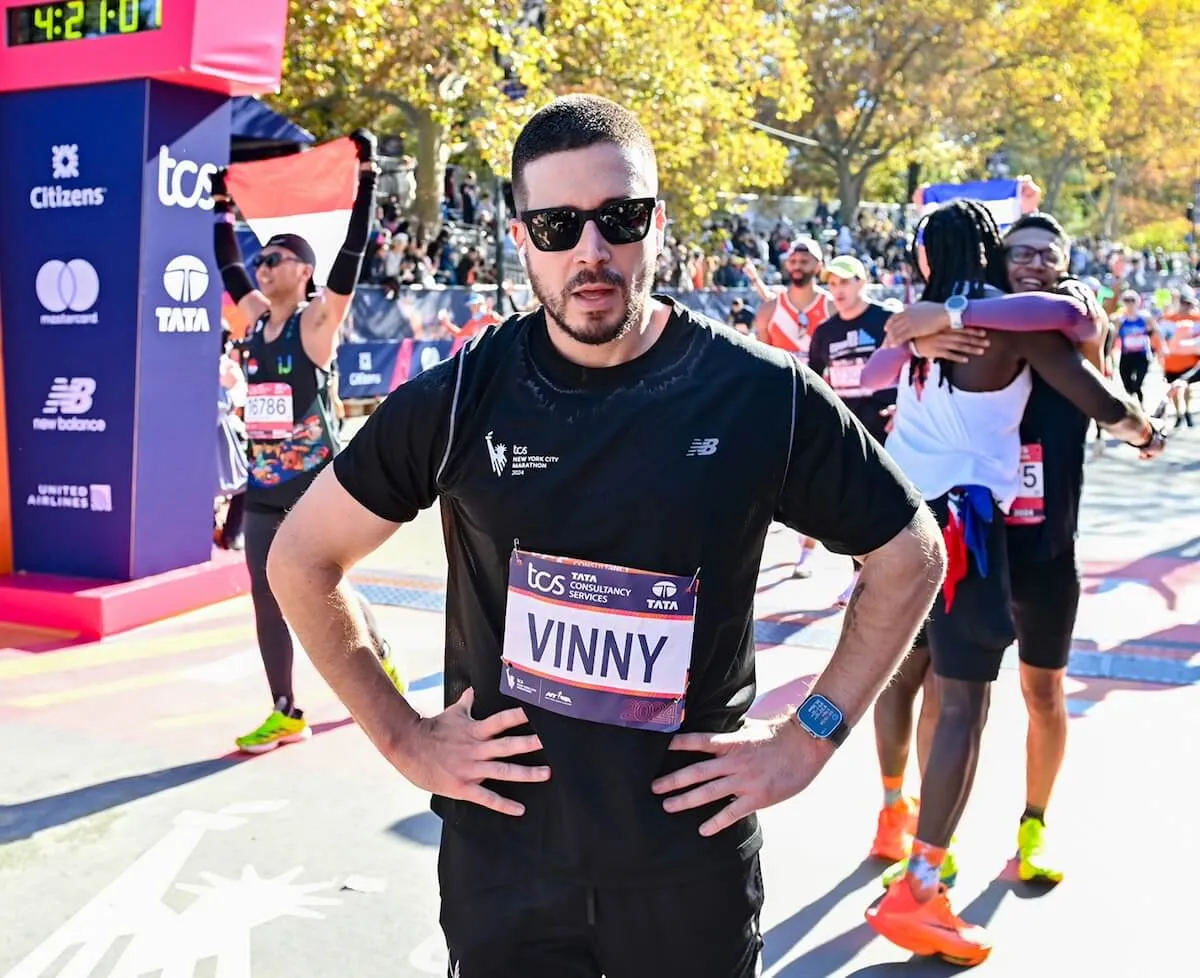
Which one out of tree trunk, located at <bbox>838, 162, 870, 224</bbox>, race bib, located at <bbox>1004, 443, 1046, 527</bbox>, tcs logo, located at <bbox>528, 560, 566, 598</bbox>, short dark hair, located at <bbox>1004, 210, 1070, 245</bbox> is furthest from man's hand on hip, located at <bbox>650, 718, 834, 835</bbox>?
tree trunk, located at <bbox>838, 162, 870, 224</bbox>

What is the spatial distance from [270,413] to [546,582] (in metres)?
3.37

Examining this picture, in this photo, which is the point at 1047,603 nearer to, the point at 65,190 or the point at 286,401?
the point at 286,401

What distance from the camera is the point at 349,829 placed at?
13.6 feet

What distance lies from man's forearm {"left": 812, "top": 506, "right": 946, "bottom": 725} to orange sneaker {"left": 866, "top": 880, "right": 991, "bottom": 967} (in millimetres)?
1521

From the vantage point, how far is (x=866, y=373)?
3590 mm

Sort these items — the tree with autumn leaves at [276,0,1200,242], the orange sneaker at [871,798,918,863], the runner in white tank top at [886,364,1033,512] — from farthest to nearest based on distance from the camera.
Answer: the tree with autumn leaves at [276,0,1200,242], the orange sneaker at [871,798,918,863], the runner in white tank top at [886,364,1033,512]

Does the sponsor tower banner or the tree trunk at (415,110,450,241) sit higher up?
the tree trunk at (415,110,450,241)

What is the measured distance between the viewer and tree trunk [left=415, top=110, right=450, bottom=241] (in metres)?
21.3

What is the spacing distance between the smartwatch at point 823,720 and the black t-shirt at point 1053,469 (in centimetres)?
180

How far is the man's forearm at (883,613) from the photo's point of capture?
197 cm

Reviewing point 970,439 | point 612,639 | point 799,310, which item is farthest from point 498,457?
point 799,310

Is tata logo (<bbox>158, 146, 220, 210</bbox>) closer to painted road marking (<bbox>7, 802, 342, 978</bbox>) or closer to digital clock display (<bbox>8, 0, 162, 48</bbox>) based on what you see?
digital clock display (<bbox>8, 0, 162, 48</bbox>)

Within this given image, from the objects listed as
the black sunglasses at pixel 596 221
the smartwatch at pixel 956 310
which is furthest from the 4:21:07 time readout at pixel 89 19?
the black sunglasses at pixel 596 221

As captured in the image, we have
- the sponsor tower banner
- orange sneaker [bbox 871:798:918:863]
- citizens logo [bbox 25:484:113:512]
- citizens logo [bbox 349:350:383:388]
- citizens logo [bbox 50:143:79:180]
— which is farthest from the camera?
citizens logo [bbox 349:350:383:388]
